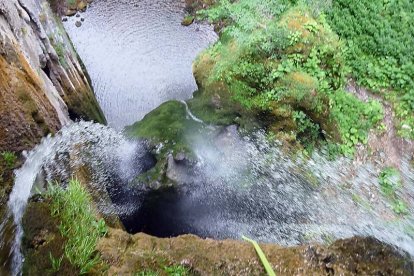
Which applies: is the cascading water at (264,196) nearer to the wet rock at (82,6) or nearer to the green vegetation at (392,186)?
the green vegetation at (392,186)

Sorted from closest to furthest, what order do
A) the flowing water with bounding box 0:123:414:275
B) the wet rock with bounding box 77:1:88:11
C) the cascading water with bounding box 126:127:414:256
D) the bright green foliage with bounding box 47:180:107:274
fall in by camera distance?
the bright green foliage with bounding box 47:180:107:274 < the flowing water with bounding box 0:123:414:275 < the cascading water with bounding box 126:127:414:256 < the wet rock with bounding box 77:1:88:11

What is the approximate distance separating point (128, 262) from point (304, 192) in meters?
4.31

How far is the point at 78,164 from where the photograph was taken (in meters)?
6.59

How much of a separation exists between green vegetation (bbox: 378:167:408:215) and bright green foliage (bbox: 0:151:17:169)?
6519 mm

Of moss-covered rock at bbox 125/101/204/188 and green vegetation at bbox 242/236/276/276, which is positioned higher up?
green vegetation at bbox 242/236/276/276

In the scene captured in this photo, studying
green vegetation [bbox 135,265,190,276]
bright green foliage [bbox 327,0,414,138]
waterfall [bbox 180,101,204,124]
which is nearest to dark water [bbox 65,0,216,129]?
waterfall [bbox 180,101,204,124]

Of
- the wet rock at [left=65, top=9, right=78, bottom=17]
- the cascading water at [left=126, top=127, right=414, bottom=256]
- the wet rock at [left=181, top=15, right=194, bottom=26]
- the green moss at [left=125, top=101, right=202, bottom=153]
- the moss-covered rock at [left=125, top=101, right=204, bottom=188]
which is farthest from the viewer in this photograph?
the wet rock at [left=65, top=9, right=78, bottom=17]

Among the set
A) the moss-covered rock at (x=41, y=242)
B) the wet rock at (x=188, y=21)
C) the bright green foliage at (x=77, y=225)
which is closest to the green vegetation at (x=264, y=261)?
the bright green foliage at (x=77, y=225)

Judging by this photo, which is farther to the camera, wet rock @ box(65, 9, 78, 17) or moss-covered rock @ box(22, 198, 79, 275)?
wet rock @ box(65, 9, 78, 17)

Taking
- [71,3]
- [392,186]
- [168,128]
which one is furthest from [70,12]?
[392,186]

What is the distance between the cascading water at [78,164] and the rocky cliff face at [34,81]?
0.83ft

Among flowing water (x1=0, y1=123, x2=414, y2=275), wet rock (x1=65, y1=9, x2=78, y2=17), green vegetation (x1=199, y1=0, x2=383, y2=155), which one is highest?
green vegetation (x1=199, y1=0, x2=383, y2=155)

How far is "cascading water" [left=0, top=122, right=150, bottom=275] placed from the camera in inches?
192

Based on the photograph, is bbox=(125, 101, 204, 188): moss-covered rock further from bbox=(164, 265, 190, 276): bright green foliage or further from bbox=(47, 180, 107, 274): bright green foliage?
bbox=(164, 265, 190, 276): bright green foliage
